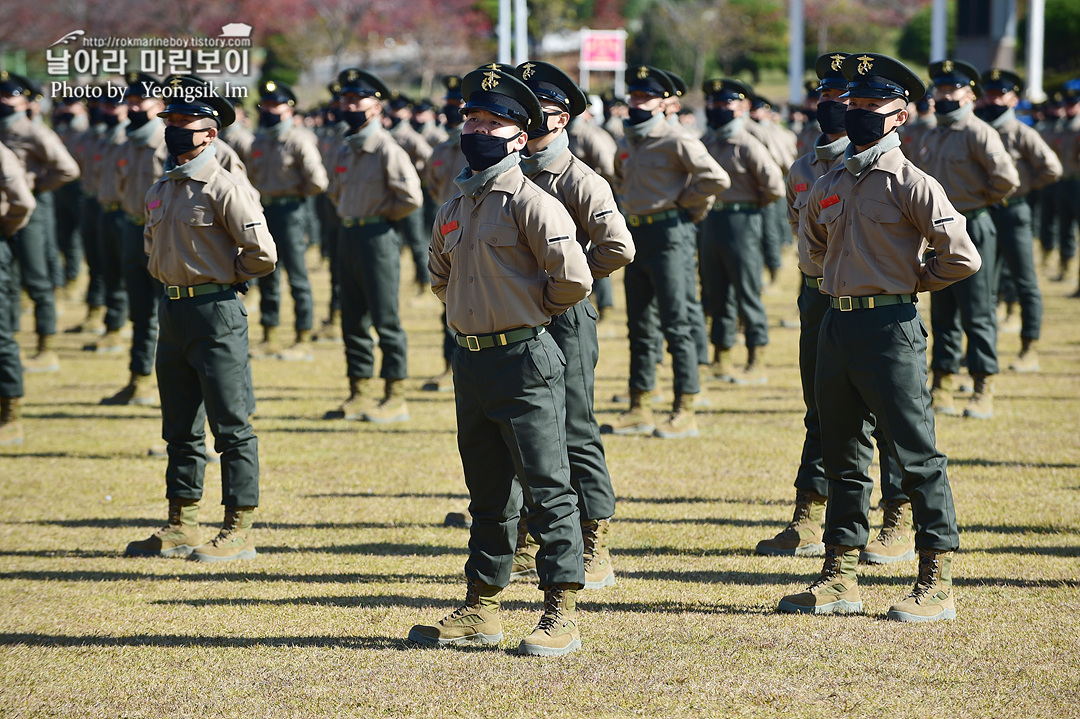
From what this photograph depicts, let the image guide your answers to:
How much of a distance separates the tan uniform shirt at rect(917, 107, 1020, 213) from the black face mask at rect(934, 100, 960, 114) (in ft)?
0.33

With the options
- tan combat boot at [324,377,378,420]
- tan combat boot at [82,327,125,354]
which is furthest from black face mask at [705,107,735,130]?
tan combat boot at [82,327,125,354]

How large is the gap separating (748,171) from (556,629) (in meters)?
6.44

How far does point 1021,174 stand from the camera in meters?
11.1

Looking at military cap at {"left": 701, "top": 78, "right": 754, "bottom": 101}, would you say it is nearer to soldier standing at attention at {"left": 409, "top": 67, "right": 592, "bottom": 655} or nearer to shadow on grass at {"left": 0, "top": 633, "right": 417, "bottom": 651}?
soldier standing at attention at {"left": 409, "top": 67, "right": 592, "bottom": 655}

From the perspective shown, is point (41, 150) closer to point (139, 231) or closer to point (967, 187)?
point (139, 231)

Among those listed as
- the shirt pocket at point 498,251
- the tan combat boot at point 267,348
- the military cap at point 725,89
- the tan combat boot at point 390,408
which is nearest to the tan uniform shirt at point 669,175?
the military cap at point 725,89

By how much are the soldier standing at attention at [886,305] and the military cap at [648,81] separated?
11.4ft

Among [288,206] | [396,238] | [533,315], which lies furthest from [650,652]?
[288,206]

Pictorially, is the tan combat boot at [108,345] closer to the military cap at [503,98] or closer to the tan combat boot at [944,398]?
the tan combat boot at [944,398]

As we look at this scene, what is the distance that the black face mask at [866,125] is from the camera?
542cm

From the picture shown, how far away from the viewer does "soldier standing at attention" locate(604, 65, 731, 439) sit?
353 inches

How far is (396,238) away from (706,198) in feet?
8.86

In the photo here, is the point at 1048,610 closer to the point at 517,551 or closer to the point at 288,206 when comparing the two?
the point at 517,551

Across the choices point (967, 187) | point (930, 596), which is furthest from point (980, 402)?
point (930, 596)
